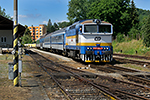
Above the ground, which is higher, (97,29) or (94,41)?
(97,29)

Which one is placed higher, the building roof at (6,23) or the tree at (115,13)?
the tree at (115,13)

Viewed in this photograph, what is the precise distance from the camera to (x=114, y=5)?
44.7 m

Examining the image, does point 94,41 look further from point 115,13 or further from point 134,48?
point 115,13

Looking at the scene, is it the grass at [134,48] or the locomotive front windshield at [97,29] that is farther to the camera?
the grass at [134,48]

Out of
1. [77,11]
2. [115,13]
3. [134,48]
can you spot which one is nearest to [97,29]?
[134,48]

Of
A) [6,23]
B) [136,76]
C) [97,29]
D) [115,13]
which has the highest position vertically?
[115,13]

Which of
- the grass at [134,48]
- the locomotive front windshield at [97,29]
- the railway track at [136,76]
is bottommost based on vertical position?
the railway track at [136,76]

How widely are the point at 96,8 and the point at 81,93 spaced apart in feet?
139

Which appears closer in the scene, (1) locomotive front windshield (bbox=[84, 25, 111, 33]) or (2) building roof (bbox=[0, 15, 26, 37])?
(1) locomotive front windshield (bbox=[84, 25, 111, 33])

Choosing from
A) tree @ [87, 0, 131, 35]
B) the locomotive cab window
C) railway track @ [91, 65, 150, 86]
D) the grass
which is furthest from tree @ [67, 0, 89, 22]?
railway track @ [91, 65, 150, 86]

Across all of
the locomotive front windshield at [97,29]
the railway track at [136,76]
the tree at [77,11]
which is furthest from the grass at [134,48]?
the tree at [77,11]

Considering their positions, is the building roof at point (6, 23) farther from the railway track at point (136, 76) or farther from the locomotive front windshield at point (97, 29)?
the railway track at point (136, 76)

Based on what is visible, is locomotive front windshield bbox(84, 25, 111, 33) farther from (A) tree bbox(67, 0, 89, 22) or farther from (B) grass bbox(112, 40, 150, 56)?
(A) tree bbox(67, 0, 89, 22)

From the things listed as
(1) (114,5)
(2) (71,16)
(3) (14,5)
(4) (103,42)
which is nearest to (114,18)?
(1) (114,5)
